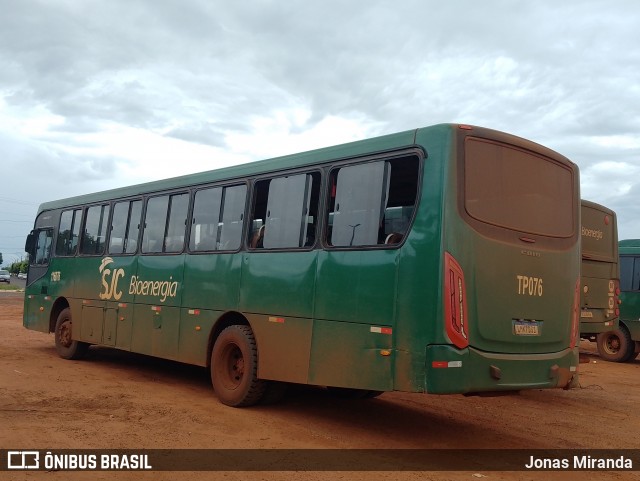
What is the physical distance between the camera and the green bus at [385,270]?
6.54 meters

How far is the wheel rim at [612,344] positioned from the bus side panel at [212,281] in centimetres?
1228

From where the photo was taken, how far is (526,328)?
7062 mm

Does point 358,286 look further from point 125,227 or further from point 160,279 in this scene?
point 125,227

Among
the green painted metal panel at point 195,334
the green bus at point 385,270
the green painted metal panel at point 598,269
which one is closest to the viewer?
the green bus at point 385,270

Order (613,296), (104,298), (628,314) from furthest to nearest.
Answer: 1. (628,314)
2. (613,296)
3. (104,298)

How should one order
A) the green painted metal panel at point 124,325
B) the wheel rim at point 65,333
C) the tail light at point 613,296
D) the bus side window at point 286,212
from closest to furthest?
1. the bus side window at point 286,212
2. the green painted metal panel at point 124,325
3. the tail light at point 613,296
4. the wheel rim at point 65,333

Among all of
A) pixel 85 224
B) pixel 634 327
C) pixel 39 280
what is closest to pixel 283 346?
pixel 85 224

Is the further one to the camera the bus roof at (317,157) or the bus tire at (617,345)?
the bus tire at (617,345)

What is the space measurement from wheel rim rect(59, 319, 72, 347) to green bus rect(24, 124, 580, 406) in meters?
3.90

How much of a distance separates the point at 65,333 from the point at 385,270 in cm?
903

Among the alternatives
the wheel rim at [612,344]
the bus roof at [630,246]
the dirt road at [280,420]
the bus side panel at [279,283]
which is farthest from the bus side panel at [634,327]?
the bus side panel at [279,283]

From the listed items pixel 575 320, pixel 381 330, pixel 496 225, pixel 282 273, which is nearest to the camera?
pixel 381 330

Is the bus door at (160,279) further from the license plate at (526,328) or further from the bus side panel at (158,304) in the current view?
the license plate at (526,328)

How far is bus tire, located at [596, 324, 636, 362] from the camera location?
17.0m
